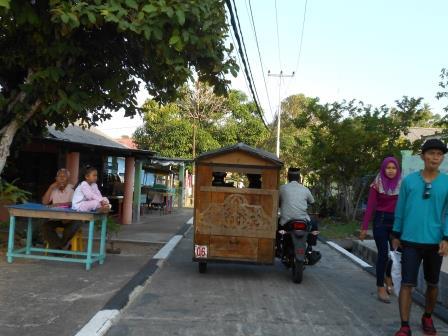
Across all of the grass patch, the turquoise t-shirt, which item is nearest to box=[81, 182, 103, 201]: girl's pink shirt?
the turquoise t-shirt

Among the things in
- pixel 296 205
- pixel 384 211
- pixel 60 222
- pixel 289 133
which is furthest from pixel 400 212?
pixel 289 133

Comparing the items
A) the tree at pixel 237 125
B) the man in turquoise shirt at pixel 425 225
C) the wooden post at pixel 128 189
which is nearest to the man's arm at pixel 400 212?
the man in turquoise shirt at pixel 425 225

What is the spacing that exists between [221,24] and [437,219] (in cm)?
430

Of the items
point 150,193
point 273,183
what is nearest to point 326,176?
point 150,193

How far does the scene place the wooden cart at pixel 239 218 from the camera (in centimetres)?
831

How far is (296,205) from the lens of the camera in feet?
27.8

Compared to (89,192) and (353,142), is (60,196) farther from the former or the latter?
(353,142)

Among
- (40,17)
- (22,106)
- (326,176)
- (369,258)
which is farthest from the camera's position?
(326,176)

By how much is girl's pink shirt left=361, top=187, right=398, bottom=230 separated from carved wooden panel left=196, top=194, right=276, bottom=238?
152cm

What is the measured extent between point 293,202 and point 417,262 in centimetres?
331

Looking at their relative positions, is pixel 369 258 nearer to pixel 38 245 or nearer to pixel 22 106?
pixel 38 245

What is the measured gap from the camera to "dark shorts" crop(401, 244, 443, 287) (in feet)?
17.3

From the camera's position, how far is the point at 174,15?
23.4 feet

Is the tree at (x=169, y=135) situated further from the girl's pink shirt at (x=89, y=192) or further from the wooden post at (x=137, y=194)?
the girl's pink shirt at (x=89, y=192)
